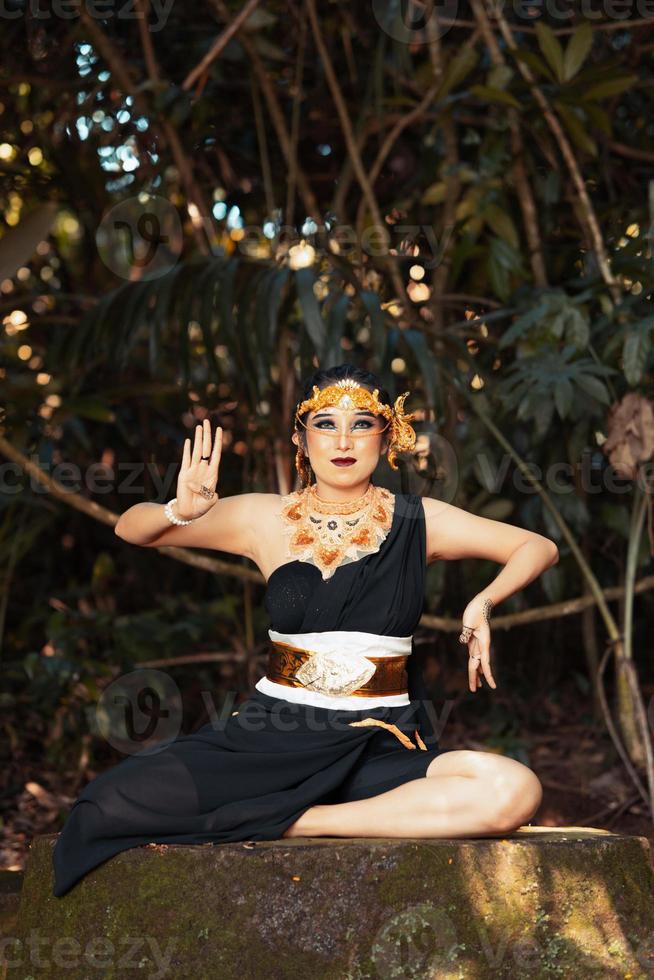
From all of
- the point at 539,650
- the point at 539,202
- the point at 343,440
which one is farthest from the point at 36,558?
the point at 343,440

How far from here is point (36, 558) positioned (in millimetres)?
5570

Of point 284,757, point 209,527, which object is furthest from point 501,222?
point 284,757

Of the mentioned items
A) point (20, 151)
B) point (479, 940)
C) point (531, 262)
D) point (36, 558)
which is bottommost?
point (479, 940)

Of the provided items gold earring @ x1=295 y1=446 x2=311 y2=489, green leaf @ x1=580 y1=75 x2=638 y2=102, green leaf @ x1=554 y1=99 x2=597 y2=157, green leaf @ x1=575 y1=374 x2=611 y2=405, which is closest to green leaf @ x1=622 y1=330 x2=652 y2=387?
green leaf @ x1=575 y1=374 x2=611 y2=405

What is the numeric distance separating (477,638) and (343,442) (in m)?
0.56

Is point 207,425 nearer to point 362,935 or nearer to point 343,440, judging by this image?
point 343,440

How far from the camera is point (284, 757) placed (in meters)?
2.68

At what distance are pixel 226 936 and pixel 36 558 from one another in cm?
337

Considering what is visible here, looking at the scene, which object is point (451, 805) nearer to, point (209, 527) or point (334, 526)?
point (334, 526)

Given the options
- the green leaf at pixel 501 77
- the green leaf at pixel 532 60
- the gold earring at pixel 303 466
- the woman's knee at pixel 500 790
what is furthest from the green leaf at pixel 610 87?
the woman's knee at pixel 500 790

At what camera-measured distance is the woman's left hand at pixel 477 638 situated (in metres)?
2.64

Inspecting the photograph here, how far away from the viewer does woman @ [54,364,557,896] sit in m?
2.57

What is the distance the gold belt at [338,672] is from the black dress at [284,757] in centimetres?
4

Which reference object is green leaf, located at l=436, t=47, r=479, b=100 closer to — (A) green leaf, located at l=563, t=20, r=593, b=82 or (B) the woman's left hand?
(A) green leaf, located at l=563, t=20, r=593, b=82
